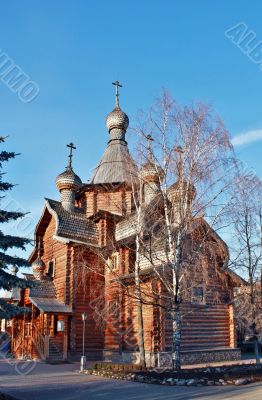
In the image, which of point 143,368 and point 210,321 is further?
point 210,321

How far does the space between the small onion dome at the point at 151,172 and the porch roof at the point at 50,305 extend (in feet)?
27.4

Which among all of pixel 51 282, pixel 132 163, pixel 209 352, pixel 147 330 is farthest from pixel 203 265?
pixel 51 282

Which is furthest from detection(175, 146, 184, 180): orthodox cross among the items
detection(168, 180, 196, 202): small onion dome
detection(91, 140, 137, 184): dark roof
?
detection(91, 140, 137, 184): dark roof

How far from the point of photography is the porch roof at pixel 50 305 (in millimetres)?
20375

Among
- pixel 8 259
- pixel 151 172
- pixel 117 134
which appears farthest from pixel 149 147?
pixel 117 134

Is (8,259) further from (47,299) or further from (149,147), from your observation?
(47,299)

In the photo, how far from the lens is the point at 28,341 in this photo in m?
23.0

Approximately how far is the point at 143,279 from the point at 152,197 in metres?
4.43

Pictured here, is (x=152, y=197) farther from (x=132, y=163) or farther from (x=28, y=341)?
(x=28, y=341)

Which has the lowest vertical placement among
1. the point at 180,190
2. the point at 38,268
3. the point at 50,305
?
the point at 50,305

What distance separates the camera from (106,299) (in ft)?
70.3

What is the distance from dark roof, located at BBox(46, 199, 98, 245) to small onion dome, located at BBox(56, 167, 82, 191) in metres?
1.98

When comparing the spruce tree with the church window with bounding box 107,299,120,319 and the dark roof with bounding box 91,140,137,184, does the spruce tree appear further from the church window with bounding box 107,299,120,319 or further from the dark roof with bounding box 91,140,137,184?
the dark roof with bounding box 91,140,137,184

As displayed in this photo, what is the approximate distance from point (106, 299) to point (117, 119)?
13.5m
